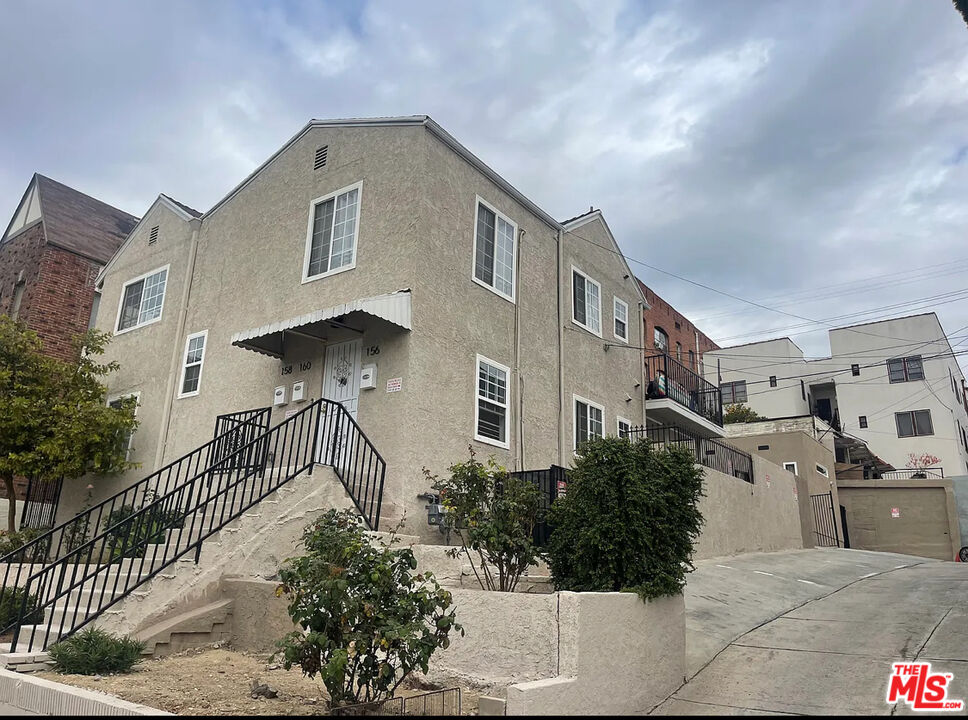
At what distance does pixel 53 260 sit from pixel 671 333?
2242 centimetres

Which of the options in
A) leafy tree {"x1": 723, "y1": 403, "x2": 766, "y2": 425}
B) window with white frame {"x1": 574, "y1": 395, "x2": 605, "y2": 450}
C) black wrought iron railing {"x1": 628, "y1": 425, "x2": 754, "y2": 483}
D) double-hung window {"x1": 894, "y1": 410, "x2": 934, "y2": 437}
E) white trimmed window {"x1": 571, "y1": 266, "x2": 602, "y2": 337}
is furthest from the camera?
double-hung window {"x1": 894, "y1": 410, "x2": 934, "y2": 437}

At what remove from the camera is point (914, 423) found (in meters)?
38.3

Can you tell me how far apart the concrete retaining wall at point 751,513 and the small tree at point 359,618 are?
9.63m

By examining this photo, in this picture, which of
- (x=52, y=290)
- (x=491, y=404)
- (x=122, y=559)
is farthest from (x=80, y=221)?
(x=122, y=559)

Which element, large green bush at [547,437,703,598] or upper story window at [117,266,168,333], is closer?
large green bush at [547,437,703,598]

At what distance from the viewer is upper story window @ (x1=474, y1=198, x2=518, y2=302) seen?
43.2ft

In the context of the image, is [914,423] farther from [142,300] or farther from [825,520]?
[142,300]

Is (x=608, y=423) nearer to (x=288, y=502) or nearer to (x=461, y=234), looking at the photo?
(x=461, y=234)

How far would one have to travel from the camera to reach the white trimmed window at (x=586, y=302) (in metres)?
15.7

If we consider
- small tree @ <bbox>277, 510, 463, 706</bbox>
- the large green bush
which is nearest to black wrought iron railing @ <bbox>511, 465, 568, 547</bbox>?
the large green bush

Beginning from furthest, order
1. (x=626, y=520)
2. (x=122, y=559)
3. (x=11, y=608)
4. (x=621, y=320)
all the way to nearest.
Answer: (x=621, y=320) → (x=11, y=608) → (x=122, y=559) → (x=626, y=520)

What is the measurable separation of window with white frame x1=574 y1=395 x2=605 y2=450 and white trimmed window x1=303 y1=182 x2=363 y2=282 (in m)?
5.44

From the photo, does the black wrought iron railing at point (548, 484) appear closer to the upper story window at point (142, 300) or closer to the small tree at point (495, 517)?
the small tree at point (495, 517)

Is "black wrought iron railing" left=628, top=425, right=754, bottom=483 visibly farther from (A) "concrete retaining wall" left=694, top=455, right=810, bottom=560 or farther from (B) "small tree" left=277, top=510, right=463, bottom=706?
(B) "small tree" left=277, top=510, right=463, bottom=706
